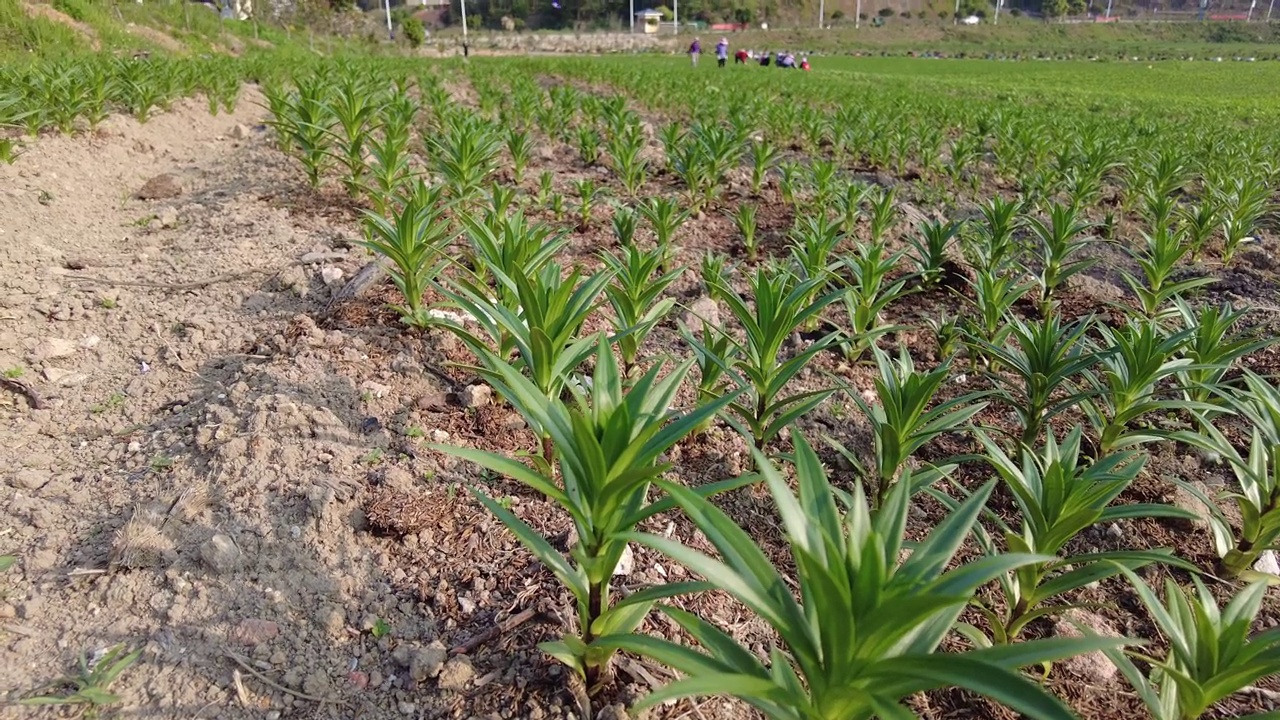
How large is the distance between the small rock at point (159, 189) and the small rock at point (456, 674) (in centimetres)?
581

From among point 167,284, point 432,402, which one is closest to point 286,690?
point 432,402

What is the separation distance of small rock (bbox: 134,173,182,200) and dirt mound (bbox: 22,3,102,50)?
11676 millimetres

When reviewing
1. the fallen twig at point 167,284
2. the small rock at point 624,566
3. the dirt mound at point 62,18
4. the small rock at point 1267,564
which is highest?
the dirt mound at point 62,18

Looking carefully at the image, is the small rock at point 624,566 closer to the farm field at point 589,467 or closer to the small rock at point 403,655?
the farm field at point 589,467

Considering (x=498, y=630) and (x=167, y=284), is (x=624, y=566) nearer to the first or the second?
(x=498, y=630)

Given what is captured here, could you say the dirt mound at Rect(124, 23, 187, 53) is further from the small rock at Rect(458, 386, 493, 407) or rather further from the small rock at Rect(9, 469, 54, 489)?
the small rock at Rect(458, 386, 493, 407)

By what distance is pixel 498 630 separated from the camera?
200 cm

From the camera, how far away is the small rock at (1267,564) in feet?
8.38

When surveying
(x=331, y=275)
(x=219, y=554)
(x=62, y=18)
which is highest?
(x=62, y=18)

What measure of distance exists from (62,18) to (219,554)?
61.1ft

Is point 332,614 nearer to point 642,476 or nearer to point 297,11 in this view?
point 642,476

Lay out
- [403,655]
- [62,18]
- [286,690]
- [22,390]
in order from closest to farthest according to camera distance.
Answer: [286,690] → [403,655] → [22,390] → [62,18]

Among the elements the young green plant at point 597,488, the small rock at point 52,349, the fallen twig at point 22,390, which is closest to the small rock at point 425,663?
the young green plant at point 597,488

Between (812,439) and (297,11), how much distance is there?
151ft
